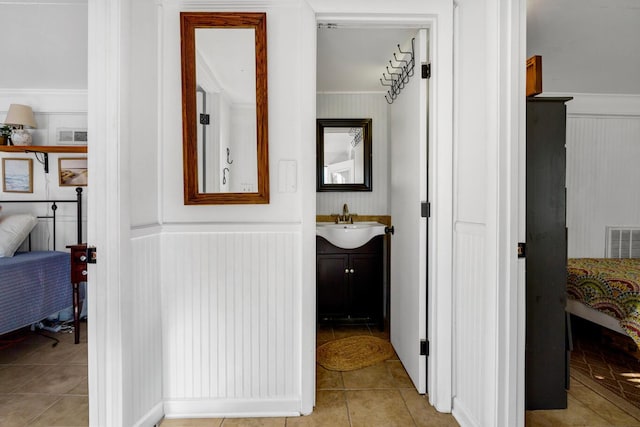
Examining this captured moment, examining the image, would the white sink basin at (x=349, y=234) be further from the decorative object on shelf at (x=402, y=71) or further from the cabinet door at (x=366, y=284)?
the decorative object on shelf at (x=402, y=71)

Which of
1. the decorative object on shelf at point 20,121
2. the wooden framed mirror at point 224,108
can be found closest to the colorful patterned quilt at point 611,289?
the wooden framed mirror at point 224,108

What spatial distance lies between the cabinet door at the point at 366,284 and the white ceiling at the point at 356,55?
159 cm

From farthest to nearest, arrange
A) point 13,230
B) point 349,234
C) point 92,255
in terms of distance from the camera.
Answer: point 13,230, point 349,234, point 92,255

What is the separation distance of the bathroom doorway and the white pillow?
2643 mm

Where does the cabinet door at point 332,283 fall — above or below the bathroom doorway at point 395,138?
below

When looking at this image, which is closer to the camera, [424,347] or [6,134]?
[424,347]

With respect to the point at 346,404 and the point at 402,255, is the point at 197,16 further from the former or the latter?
the point at 346,404

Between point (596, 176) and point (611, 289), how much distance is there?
5.38 feet

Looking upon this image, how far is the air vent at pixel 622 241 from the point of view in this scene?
3.63m

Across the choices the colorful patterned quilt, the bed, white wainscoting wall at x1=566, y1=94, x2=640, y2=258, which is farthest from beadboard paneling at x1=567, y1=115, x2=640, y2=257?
the bed

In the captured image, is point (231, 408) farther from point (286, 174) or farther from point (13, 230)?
point (13, 230)

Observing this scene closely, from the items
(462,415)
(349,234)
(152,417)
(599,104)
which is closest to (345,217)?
(349,234)

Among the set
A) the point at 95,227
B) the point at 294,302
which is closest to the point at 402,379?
the point at 294,302

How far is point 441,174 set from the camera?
6.29 feet
